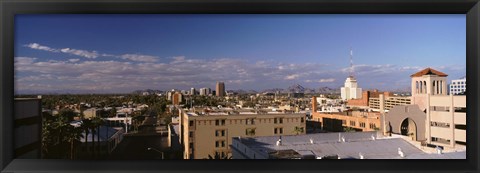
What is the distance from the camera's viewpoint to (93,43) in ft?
7.42

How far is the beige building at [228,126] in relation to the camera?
250 centimetres

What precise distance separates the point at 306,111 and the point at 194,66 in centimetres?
101

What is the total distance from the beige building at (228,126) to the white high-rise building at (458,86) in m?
1.11

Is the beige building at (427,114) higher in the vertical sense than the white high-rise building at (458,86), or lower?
lower

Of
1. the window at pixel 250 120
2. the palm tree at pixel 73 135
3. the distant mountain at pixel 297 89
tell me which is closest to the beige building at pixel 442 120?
the distant mountain at pixel 297 89

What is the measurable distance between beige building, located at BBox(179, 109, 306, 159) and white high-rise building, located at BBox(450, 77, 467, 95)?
1110 millimetres

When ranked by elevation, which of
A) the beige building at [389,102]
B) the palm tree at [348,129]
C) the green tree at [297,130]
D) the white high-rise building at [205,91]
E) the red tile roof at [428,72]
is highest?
the red tile roof at [428,72]

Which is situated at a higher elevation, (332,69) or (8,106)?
(332,69)

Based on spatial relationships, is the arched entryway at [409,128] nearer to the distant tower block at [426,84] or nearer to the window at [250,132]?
the distant tower block at [426,84]

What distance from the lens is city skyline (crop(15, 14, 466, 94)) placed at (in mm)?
2094

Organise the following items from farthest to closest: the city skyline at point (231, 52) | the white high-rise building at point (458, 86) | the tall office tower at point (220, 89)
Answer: the tall office tower at point (220, 89) < the city skyline at point (231, 52) < the white high-rise building at point (458, 86)
